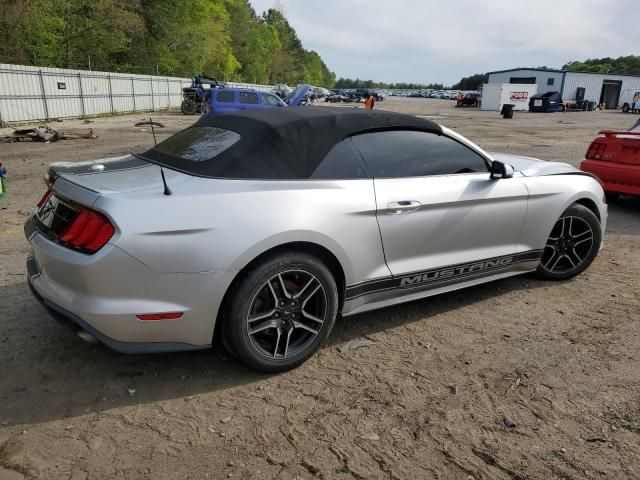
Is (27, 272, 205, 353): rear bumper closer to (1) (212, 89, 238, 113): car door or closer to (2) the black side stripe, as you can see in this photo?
(2) the black side stripe

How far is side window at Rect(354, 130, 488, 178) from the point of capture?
11.2ft

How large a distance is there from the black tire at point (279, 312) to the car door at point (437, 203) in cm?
57

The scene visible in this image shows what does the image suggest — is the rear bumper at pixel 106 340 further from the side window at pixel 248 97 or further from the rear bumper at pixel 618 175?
the side window at pixel 248 97

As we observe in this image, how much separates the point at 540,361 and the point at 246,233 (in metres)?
2.09

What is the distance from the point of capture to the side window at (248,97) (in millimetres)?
22161

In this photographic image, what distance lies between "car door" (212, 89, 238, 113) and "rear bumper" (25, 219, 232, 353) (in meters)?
20.6

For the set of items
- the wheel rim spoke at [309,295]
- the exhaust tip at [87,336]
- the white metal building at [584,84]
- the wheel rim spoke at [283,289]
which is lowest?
the exhaust tip at [87,336]

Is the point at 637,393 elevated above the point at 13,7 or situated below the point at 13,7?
below

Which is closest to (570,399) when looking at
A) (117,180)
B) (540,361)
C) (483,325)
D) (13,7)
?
(540,361)

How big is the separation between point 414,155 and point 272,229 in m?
1.38

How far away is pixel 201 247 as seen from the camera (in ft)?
8.55

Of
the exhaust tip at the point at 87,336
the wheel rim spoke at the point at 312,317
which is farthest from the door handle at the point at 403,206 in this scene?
the exhaust tip at the point at 87,336

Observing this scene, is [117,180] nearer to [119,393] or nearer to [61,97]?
[119,393]

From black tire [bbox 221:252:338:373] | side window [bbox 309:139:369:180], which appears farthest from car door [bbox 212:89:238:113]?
black tire [bbox 221:252:338:373]
